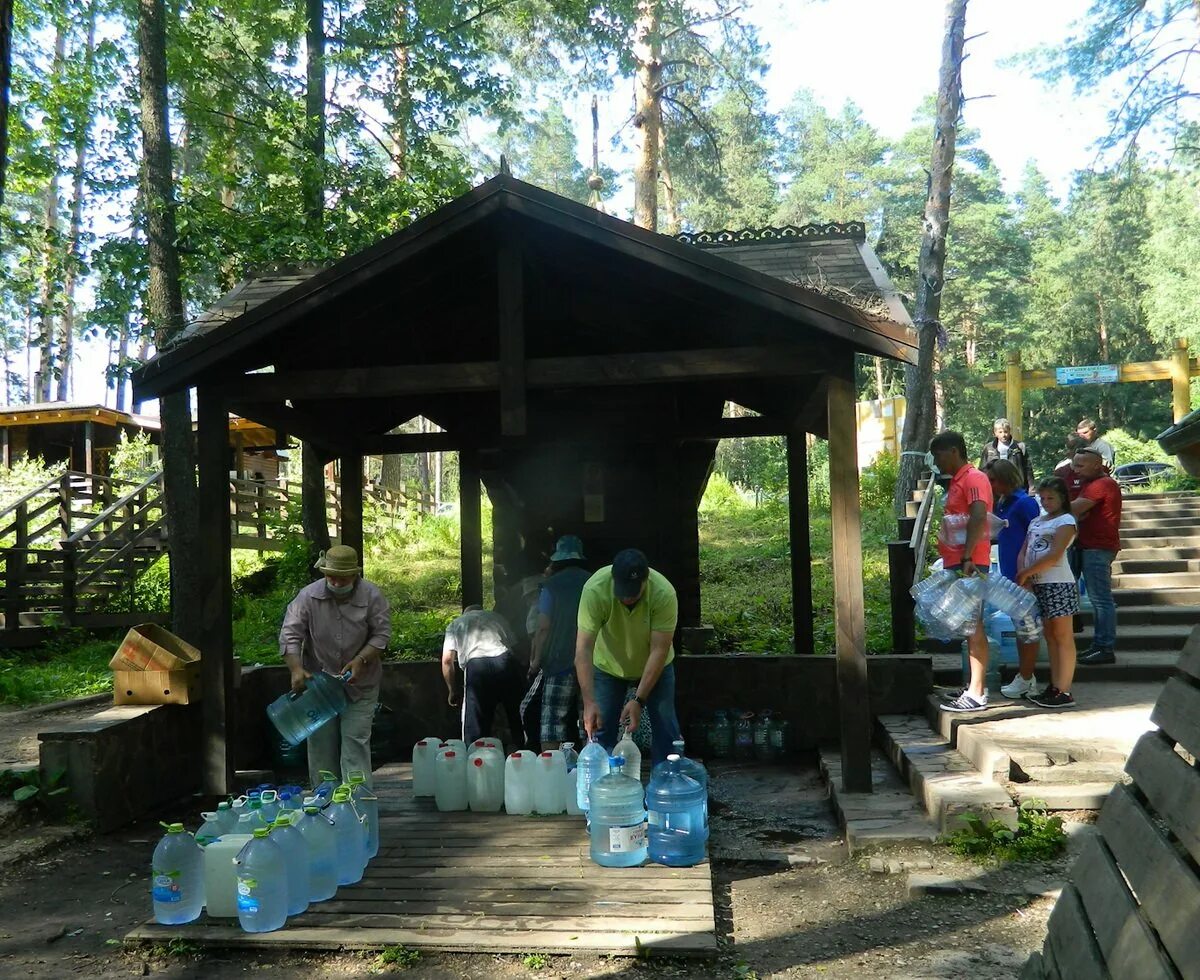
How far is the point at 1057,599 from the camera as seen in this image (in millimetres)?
7031

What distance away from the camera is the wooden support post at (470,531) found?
418 inches

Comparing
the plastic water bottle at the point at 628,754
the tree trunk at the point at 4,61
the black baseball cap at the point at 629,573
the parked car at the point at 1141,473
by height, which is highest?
the tree trunk at the point at 4,61

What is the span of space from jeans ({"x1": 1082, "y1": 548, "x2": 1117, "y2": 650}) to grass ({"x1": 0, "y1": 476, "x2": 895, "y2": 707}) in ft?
7.12

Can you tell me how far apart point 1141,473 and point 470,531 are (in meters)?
22.9

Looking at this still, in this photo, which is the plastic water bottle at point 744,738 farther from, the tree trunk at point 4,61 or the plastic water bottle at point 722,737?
the tree trunk at point 4,61

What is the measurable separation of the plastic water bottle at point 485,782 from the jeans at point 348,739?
27.5 inches

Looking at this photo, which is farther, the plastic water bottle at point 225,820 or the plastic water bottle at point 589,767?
the plastic water bottle at point 589,767

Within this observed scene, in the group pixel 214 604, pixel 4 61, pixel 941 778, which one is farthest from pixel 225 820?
pixel 4 61

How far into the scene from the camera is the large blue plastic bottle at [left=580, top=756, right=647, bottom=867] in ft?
18.1

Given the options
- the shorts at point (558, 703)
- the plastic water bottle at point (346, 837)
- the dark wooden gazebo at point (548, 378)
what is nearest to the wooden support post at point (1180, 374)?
the dark wooden gazebo at point (548, 378)

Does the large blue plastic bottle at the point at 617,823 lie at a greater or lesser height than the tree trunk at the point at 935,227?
lesser

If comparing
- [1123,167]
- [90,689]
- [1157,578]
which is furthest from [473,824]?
[1123,167]

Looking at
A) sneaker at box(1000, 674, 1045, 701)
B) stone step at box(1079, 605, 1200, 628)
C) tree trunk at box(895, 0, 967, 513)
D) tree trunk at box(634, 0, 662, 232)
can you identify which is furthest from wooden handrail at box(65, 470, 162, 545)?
stone step at box(1079, 605, 1200, 628)

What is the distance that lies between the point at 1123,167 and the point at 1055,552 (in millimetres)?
15730
